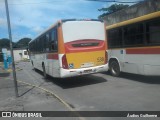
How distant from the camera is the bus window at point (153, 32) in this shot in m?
10.3

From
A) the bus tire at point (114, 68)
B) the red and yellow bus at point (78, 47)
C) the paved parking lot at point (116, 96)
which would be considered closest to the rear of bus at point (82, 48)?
the red and yellow bus at point (78, 47)

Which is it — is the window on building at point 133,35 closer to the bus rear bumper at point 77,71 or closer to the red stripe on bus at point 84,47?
the red stripe on bus at point 84,47

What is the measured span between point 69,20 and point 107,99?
180 inches

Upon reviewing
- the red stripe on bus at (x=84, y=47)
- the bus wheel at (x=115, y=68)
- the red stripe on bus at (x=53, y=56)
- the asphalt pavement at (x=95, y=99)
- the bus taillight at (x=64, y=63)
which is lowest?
the asphalt pavement at (x=95, y=99)

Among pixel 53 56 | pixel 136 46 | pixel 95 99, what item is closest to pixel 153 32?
pixel 136 46

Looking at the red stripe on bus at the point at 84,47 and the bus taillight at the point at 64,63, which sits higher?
the red stripe on bus at the point at 84,47

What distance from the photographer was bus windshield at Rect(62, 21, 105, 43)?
1155 centimetres

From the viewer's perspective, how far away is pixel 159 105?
7.59 m

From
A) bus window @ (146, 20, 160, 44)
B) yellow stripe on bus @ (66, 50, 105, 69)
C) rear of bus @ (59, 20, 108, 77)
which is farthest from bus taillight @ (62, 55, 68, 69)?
bus window @ (146, 20, 160, 44)

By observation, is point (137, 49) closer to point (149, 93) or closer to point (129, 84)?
point (129, 84)

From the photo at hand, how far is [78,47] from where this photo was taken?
11.8m

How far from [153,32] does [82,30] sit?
3373 mm

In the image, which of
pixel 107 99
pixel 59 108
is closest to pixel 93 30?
pixel 107 99

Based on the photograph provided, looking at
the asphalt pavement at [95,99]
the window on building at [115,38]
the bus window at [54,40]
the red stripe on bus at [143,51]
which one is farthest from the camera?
the window on building at [115,38]
